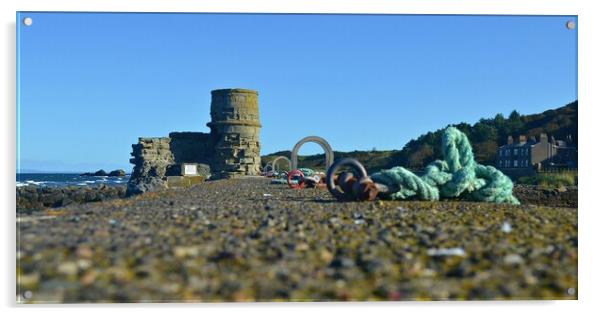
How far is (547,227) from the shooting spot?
19.3ft

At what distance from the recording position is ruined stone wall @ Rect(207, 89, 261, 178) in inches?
1251

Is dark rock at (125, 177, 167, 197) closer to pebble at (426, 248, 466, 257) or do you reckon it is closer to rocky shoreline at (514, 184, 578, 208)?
rocky shoreline at (514, 184, 578, 208)

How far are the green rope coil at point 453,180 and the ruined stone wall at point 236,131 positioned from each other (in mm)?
22032

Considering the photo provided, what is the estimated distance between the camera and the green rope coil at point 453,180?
364 inches

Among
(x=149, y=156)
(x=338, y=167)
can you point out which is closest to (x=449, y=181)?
(x=338, y=167)

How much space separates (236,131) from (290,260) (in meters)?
28.1

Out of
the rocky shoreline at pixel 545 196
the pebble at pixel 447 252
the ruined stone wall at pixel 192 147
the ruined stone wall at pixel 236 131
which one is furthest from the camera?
the ruined stone wall at pixel 192 147

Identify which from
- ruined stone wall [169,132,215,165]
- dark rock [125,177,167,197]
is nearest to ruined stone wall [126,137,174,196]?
ruined stone wall [169,132,215,165]

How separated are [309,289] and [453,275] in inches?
38.1

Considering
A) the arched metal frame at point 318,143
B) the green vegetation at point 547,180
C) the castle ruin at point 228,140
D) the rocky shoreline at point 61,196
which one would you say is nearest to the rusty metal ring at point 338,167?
the green vegetation at point 547,180

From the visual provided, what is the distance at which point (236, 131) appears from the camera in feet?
105

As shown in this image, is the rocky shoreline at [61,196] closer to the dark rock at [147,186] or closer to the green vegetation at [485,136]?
the dark rock at [147,186]
